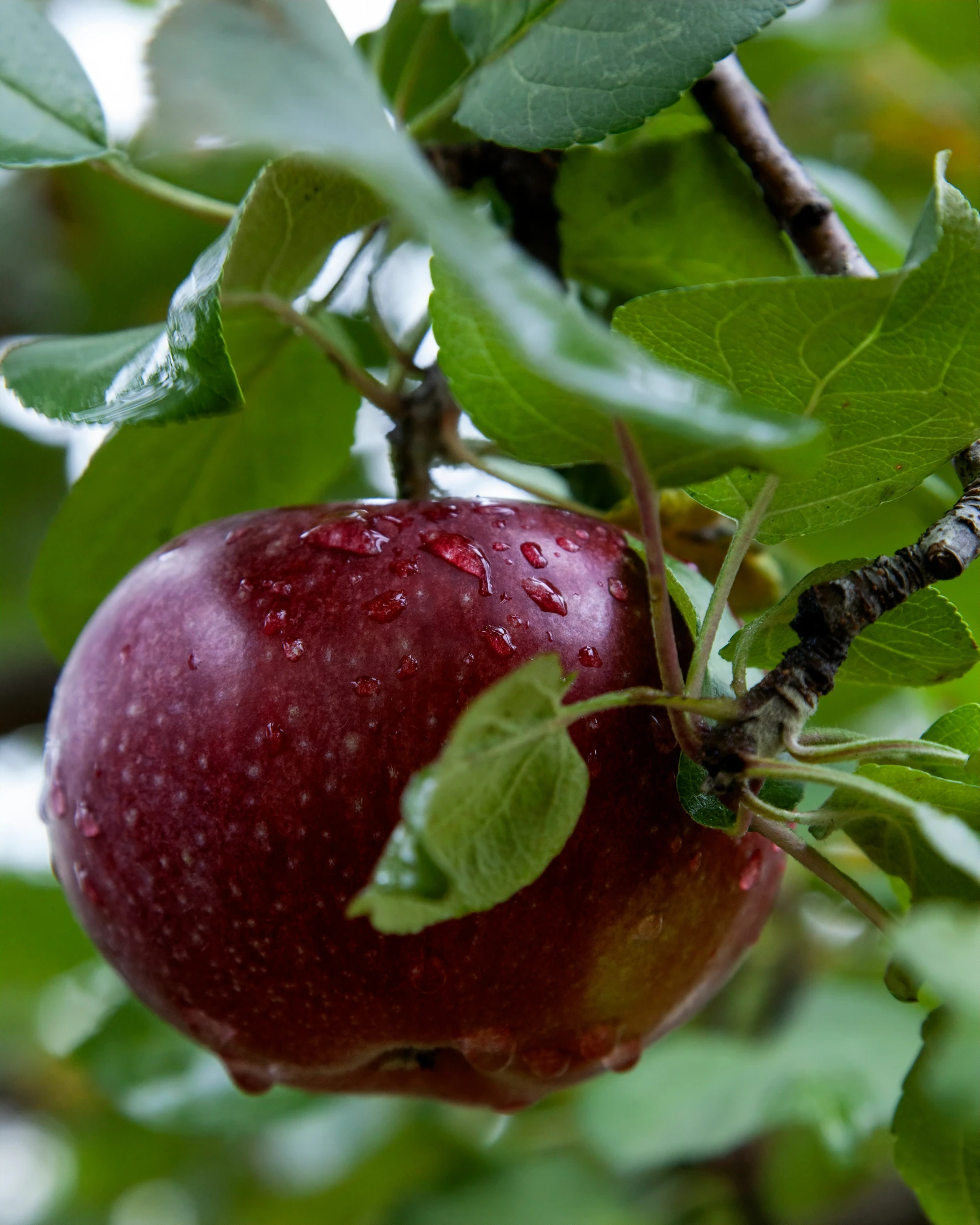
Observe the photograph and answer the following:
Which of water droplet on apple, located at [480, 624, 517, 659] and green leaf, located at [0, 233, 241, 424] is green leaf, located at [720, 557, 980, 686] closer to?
water droplet on apple, located at [480, 624, 517, 659]

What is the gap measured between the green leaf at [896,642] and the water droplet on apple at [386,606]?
0.13 m

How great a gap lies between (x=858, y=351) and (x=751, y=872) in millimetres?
255

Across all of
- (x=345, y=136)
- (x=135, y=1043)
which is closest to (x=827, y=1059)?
(x=135, y=1043)

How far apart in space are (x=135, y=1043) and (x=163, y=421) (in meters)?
0.84

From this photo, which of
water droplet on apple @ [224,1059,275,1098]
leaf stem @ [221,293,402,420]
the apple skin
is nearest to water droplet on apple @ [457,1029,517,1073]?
the apple skin

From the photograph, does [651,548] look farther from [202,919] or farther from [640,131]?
[640,131]

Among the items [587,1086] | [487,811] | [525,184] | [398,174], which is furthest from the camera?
[587,1086]

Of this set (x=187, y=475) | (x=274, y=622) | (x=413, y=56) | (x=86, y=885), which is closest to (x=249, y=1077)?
(x=86, y=885)

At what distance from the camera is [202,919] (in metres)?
0.51

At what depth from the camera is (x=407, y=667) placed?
0.49 m

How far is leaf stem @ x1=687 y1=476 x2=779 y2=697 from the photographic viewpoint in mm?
458

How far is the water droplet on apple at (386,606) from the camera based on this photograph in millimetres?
496

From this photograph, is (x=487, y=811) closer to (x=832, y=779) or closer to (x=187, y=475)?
(x=832, y=779)

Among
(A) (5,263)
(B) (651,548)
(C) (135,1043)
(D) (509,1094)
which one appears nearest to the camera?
(B) (651,548)
